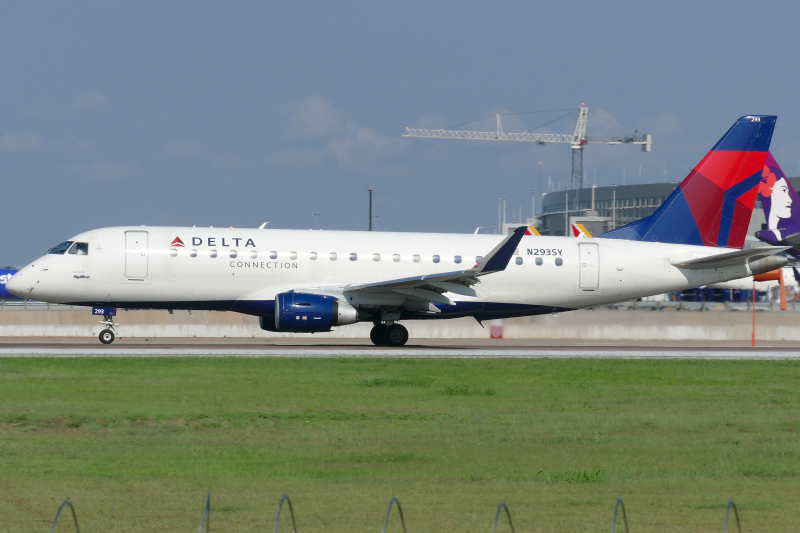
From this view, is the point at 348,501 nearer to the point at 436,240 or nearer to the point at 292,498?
the point at 292,498

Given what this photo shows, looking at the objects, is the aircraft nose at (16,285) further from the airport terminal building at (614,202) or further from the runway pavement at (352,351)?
the airport terminal building at (614,202)

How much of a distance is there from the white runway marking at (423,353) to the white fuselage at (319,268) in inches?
69.2

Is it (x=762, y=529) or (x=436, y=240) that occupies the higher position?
(x=436, y=240)

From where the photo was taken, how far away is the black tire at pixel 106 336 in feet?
102

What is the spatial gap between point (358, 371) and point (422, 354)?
6.17 m

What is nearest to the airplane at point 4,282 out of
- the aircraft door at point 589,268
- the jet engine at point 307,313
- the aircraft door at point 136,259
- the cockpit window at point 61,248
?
the cockpit window at point 61,248

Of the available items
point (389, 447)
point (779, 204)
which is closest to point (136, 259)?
point (389, 447)

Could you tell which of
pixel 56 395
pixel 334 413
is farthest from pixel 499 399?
pixel 56 395

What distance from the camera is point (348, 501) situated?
975 centimetres

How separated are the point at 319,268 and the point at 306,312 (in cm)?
236

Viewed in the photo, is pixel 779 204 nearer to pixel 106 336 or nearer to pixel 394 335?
pixel 394 335

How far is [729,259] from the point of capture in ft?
106

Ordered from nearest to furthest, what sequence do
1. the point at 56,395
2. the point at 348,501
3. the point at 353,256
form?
1. the point at 348,501
2. the point at 56,395
3. the point at 353,256

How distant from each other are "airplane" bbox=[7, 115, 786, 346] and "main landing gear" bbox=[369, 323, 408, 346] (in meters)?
→ 0.05
